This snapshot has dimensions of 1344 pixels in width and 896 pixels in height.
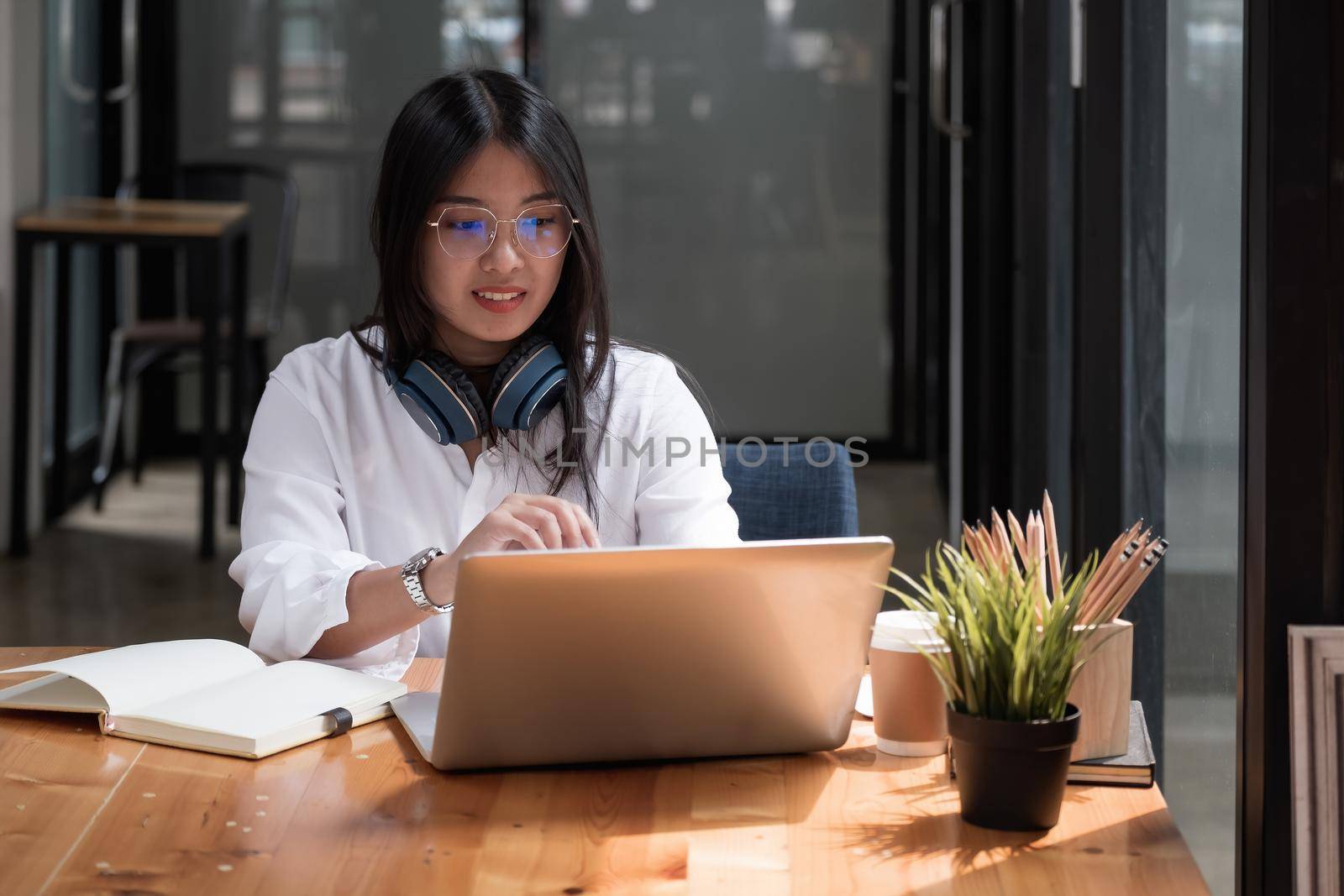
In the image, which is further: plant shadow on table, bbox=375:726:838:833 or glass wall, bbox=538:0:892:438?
glass wall, bbox=538:0:892:438

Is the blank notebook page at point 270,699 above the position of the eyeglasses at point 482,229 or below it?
below

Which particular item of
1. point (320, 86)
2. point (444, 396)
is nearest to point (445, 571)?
point (444, 396)

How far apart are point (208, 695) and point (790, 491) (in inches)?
30.3

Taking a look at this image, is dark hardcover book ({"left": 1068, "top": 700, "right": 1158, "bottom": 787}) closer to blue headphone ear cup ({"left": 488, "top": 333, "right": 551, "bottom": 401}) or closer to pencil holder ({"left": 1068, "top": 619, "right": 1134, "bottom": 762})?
pencil holder ({"left": 1068, "top": 619, "right": 1134, "bottom": 762})

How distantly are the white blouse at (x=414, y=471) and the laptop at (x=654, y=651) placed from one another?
47cm

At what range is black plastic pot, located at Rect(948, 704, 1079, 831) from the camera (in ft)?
3.38

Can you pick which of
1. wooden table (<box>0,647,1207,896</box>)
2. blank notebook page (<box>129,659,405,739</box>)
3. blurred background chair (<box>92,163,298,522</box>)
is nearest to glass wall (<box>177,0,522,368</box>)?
blurred background chair (<box>92,163,298,522</box>)

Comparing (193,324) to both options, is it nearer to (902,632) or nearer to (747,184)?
(747,184)

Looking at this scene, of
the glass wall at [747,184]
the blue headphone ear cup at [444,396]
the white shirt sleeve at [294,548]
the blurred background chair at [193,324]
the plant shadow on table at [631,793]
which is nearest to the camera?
the plant shadow on table at [631,793]

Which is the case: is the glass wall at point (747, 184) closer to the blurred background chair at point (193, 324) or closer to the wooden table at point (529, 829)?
the blurred background chair at point (193, 324)

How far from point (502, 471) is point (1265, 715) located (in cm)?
81

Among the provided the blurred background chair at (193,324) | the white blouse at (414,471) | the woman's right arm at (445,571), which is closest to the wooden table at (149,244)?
the blurred background chair at (193,324)

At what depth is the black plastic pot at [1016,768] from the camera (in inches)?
40.6

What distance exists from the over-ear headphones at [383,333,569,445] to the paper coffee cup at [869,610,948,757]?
563 millimetres
